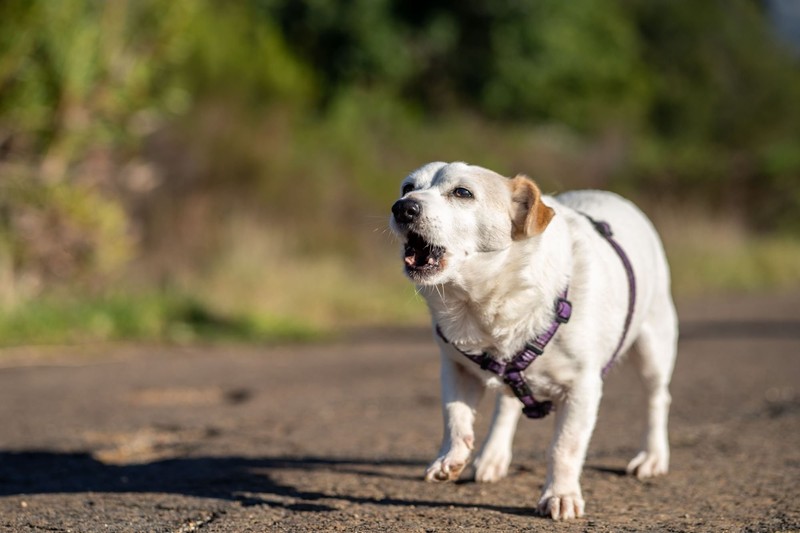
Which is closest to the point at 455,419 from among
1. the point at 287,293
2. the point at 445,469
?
the point at 445,469

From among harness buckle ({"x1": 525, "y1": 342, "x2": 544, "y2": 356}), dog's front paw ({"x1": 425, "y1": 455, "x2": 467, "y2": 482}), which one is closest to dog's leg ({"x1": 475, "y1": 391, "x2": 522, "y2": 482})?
harness buckle ({"x1": 525, "y1": 342, "x2": 544, "y2": 356})

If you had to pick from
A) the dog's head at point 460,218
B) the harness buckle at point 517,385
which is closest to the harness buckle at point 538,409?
the harness buckle at point 517,385

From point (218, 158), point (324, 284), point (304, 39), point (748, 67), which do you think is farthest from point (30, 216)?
point (748, 67)

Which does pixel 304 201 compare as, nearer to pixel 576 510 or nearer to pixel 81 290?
pixel 81 290

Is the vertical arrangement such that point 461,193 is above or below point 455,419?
above

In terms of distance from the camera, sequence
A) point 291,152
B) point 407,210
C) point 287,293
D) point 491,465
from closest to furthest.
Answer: point 407,210 < point 491,465 < point 287,293 < point 291,152

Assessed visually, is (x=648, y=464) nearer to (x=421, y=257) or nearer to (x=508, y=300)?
(x=508, y=300)

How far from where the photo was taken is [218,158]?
727 inches

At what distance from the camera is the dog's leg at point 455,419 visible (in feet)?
14.7

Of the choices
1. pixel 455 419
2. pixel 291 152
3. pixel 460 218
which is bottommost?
pixel 455 419

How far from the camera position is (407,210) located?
175 inches

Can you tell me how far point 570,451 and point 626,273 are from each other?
91 centimetres

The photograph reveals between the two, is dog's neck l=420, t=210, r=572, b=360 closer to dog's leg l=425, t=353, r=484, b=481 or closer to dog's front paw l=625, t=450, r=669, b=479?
dog's leg l=425, t=353, r=484, b=481

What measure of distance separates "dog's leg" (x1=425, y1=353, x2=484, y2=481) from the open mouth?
0.51 meters
